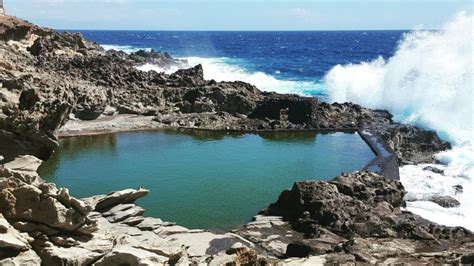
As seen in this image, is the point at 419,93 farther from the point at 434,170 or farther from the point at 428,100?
the point at 434,170

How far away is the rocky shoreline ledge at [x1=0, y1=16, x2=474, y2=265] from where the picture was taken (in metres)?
13.6

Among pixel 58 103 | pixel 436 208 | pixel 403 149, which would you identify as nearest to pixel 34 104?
pixel 58 103

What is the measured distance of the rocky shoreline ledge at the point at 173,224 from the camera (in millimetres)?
13578

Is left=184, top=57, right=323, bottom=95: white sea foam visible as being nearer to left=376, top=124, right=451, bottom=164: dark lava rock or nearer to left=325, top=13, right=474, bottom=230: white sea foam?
left=325, top=13, right=474, bottom=230: white sea foam

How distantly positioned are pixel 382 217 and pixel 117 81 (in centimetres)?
3290

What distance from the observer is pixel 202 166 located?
3078cm

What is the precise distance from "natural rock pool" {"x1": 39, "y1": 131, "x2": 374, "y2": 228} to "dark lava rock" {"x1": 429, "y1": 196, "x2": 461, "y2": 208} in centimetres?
612

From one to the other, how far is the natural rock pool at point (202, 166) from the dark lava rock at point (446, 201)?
20.1ft

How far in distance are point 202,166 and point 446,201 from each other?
13309 millimetres

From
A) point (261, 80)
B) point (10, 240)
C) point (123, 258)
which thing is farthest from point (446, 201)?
point (261, 80)

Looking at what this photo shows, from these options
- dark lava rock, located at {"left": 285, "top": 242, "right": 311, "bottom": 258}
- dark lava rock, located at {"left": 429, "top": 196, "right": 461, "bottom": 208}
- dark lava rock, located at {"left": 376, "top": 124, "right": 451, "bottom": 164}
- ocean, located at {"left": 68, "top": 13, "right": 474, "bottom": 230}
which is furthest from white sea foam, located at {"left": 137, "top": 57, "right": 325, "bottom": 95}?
dark lava rock, located at {"left": 285, "top": 242, "right": 311, "bottom": 258}

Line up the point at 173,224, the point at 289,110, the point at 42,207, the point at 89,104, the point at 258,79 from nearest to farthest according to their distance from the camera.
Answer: the point at 42,207
the point at 173,224
the point at 89,104
the point at 289,110
the point at 258,79

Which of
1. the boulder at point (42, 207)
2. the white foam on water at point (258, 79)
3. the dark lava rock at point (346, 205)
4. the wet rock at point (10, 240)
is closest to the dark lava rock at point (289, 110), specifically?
the dark lava rock at point (346, 205)

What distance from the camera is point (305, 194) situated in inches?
927
